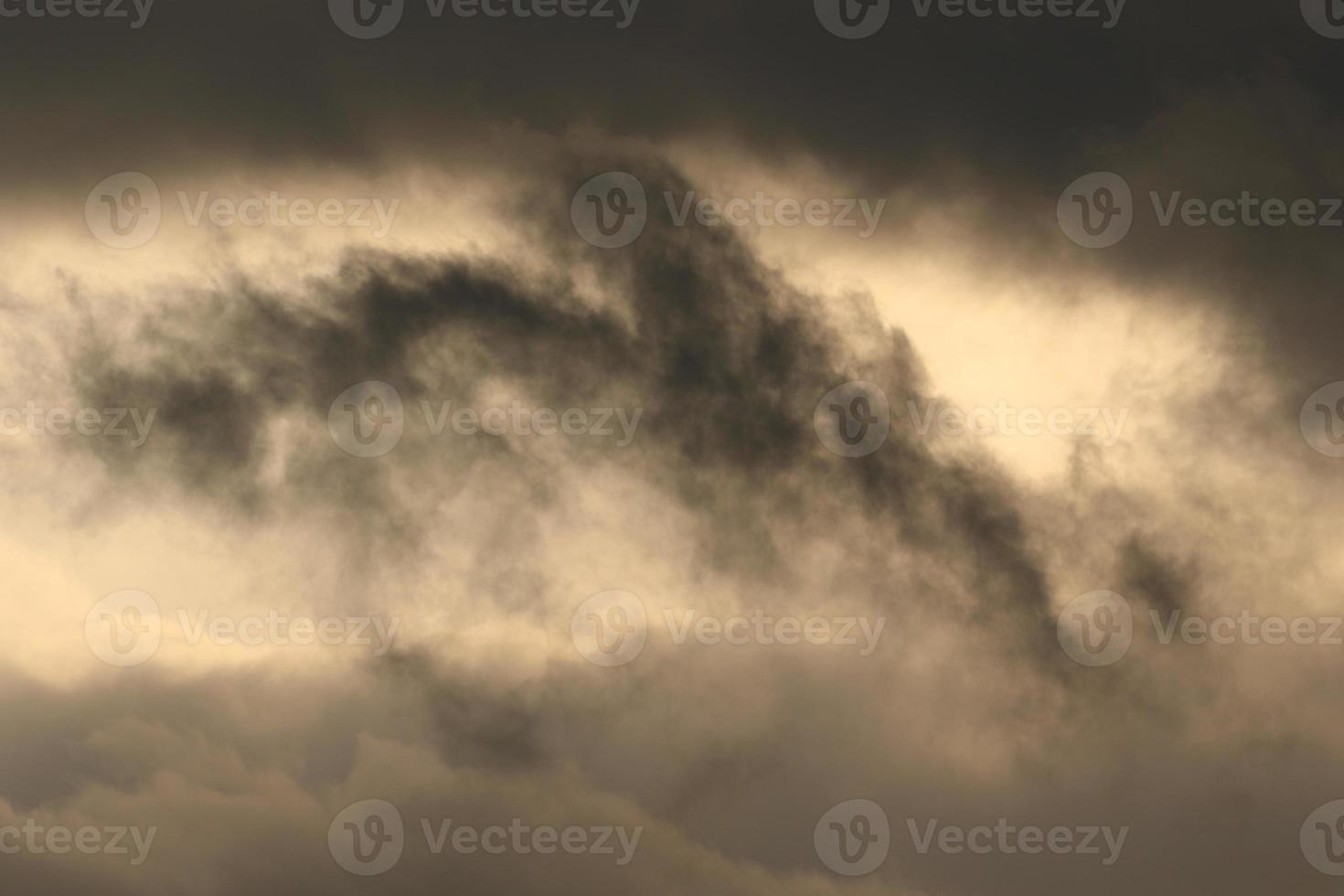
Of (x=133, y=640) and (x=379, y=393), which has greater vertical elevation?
(x=379, y=393)

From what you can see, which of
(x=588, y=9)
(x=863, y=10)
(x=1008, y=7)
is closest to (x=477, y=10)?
(x=588, y=9)

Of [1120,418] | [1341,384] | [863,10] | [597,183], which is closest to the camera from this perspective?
[863,10]

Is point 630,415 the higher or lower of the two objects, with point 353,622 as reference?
higher

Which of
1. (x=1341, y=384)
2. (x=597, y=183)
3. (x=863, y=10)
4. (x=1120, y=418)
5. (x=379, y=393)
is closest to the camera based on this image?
(x=863, y=10)

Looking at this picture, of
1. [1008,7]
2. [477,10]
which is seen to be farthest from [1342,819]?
[477,10]

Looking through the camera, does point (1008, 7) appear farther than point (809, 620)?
Answer: No

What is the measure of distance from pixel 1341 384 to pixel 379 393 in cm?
3819

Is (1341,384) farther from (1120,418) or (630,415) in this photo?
(630,415)

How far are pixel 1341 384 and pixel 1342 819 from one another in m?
16.6

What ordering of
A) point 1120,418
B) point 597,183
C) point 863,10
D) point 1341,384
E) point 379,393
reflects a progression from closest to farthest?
point 863,10 < point 597,183 < point 1341,384 < point 379,393 < point 1120,418

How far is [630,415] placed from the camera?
211 feet

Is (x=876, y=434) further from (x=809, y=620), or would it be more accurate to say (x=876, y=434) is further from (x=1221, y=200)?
(x=1221, y=200)

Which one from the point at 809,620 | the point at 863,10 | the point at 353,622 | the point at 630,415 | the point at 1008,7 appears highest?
the point at 1008,7

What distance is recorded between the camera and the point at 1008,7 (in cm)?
5222
